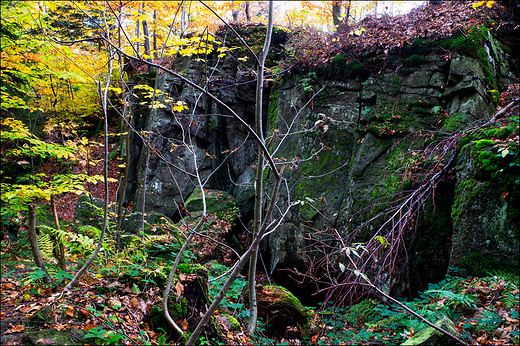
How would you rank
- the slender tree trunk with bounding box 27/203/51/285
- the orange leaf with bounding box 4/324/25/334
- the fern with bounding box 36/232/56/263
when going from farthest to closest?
1. the fern with bounding box 36/232/56/263
2. the slender tree trunk with bounding box 27/203/51/285
3. the orange leaf with bounding box 4/324/25/334

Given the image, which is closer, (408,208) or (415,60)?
(408,208)

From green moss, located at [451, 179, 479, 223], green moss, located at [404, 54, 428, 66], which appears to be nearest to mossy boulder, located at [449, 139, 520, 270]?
green moss, located at [451, 179, 479, 223]

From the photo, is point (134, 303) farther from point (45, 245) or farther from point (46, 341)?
point (45, 245)

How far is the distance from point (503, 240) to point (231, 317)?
3972 mm

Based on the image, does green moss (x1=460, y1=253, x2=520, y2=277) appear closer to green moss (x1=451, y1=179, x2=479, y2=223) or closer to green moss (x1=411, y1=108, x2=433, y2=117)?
green moss (x1=451, y1=179, x2=479, y2=223)

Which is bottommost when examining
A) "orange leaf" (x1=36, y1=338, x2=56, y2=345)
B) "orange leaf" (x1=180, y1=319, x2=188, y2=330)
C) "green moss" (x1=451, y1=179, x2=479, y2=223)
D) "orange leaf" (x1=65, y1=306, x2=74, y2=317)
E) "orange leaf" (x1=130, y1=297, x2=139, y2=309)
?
"orange leaf" (x1=180, y1=319, x2=188, y2=330)

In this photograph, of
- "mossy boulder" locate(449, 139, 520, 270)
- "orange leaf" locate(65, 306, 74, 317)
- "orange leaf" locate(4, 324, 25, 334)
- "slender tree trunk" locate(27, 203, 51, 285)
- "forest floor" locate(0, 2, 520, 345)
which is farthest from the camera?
"mossy boulder" locate(449, 139, 520, 270)

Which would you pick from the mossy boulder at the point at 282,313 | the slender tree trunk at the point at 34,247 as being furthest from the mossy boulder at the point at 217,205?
the slender tree trunk at the point at 34,247

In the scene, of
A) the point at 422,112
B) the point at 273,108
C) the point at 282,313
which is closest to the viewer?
the point at 282,313

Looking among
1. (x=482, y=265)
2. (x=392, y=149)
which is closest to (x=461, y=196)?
(x=482, y=265)

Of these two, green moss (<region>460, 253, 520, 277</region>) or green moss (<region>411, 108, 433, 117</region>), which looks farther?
green moss (<region>411, 108, 433, 117</region>)

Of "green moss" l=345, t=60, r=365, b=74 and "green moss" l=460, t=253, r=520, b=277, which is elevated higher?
"green moss" l=345, t=60, r=365, b=74

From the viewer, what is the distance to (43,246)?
335 cm

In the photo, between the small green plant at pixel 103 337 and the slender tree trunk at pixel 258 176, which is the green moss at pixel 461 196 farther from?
the small green plant at pixel 103 337
